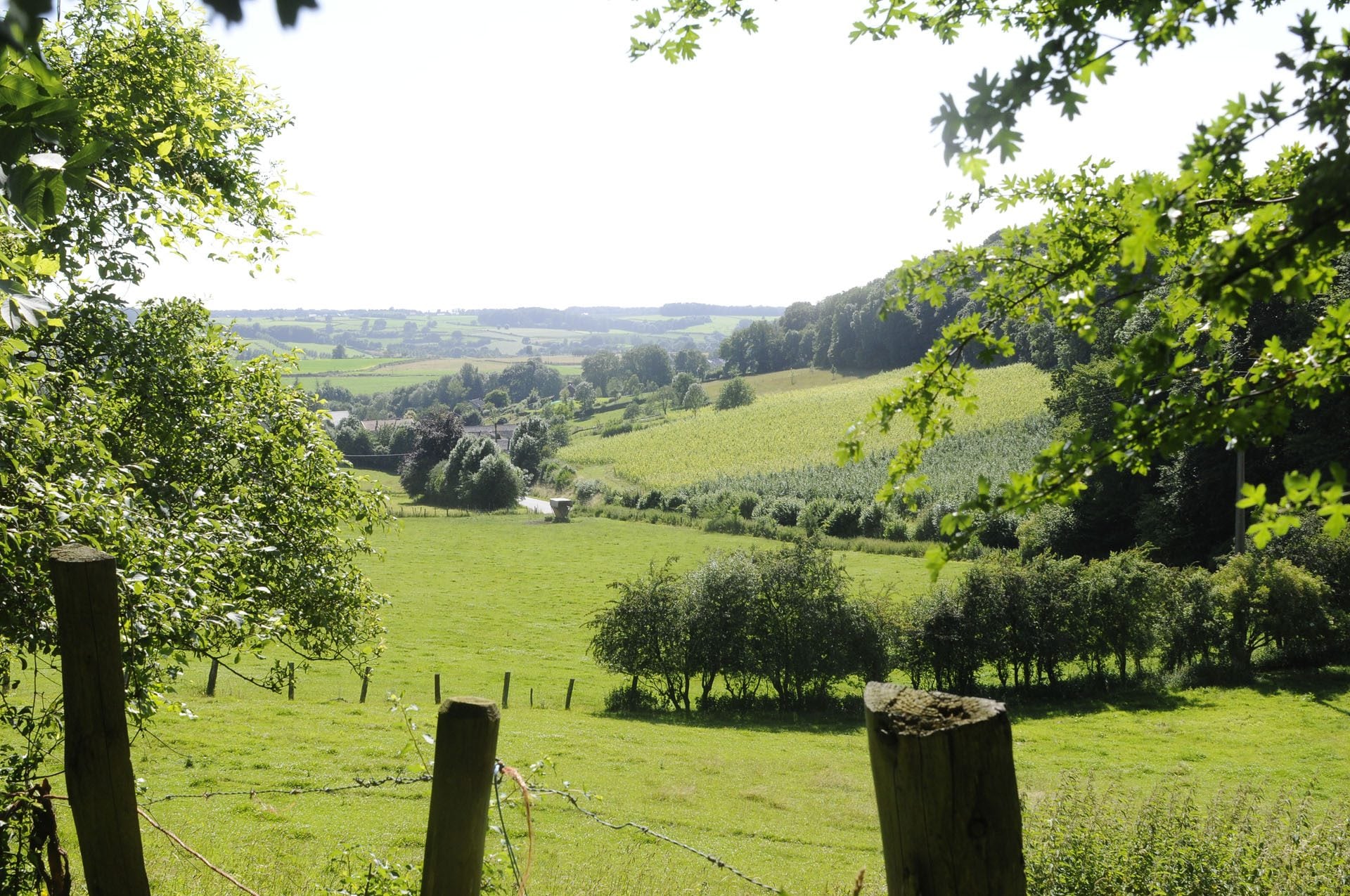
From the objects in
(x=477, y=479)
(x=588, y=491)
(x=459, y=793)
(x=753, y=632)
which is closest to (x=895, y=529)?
(x=753, y=632)

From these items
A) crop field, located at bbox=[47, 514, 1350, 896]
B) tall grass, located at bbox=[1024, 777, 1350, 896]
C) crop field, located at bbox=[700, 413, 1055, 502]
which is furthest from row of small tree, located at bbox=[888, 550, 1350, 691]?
crop field, located at bbox=[700, 413, 1055, 502]

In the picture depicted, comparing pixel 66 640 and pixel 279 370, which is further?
pixel 279 370

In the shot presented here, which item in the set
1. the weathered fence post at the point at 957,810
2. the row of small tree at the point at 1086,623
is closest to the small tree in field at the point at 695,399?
the row of small tree at the point at 1086,623

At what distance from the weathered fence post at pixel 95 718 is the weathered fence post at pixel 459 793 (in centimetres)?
89

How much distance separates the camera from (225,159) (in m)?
10.2

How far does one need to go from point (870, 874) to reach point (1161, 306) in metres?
10.2

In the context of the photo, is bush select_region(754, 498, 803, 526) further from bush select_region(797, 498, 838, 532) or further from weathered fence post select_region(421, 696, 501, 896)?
weathered fence post select_region(421, 696, 501, 896)

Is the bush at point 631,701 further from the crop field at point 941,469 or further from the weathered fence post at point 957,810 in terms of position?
the crop field at point 941,469

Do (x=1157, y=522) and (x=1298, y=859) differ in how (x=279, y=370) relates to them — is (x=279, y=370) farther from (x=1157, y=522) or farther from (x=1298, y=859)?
(x=1157, y=522)

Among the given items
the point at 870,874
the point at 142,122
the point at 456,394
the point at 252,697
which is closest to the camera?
the point at 142,122

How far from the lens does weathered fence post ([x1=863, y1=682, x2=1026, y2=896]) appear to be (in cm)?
175

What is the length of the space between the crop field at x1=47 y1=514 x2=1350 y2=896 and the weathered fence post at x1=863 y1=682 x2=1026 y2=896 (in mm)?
2834

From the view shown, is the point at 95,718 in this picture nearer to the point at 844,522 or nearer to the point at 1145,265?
the point at 1145,265

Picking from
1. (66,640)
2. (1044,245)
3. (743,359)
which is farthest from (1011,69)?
(743,359)
